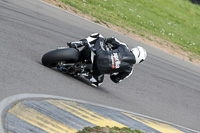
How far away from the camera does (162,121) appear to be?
25.4 ft

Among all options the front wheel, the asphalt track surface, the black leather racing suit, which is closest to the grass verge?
the asphalt track surface

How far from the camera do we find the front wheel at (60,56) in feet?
24.4

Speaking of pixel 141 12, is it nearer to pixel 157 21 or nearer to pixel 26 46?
pixel 157 21

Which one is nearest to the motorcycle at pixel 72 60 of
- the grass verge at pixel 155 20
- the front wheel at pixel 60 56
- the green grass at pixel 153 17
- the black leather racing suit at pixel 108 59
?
the front wheel at pixel 60 56

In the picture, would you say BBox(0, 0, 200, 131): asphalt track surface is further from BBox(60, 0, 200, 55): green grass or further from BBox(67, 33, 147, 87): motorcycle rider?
BBox(60, 0, 200, 55): green grass

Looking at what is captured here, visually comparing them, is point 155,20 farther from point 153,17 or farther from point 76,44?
point 76,44

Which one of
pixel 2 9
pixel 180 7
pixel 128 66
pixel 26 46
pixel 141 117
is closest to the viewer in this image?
pixel 141 117

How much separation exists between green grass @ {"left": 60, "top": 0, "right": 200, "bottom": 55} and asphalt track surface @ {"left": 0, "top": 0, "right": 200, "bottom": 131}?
137 inches

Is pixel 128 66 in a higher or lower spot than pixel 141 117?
higher

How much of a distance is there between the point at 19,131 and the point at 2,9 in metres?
7.09

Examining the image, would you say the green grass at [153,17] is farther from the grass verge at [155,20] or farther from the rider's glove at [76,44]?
the rider's glove at [76,44]

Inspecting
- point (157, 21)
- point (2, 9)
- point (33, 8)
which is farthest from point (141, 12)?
point (2, 9)

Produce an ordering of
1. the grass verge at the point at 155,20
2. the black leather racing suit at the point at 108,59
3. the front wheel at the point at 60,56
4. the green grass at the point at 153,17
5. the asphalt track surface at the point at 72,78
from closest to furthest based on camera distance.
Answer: the asphalt track surface at the point at 72,78 < the front wheel at the point at 60,56 < the black leather racing suit at the point at 108,59 < the grass verge at the point at 155,20 < the green grass at the point at 153,17

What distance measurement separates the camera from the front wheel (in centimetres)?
743
